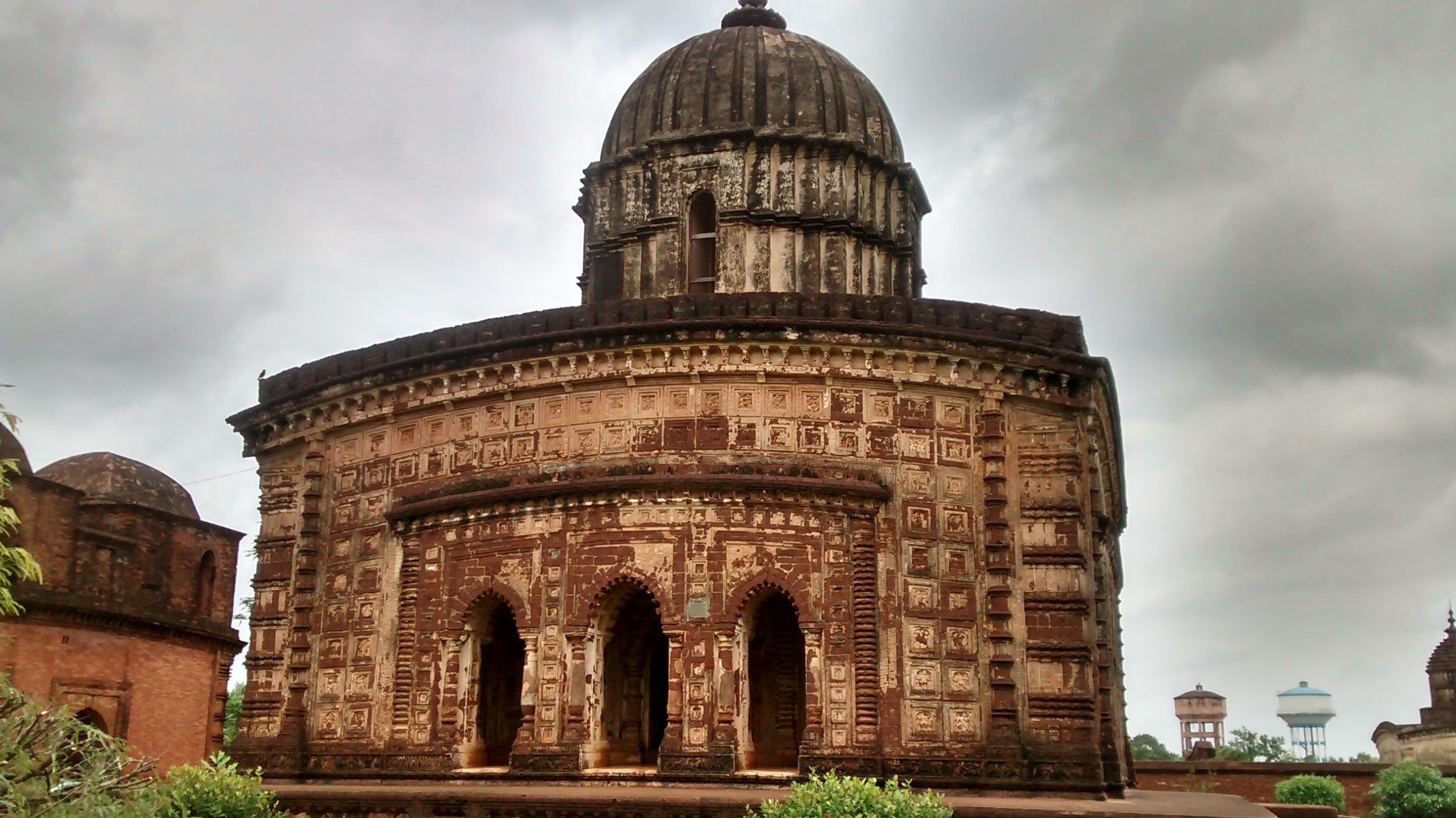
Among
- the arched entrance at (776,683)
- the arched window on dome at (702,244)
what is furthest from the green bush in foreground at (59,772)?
Result: the arched window on dome at (702,244)

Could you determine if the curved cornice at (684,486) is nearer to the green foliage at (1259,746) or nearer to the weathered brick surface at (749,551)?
the weathered brick surface at (749,551)

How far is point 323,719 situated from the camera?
2148 centimetres

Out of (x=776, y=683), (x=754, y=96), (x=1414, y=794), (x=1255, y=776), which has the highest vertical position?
(x=754, y=96)

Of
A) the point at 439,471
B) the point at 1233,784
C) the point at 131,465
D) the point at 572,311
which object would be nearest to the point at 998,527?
the point at 572,311

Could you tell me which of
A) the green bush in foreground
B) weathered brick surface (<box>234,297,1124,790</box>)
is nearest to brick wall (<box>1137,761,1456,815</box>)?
weathered brick surface (<box>234,297,1124,790</box>)

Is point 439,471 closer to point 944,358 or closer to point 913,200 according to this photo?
point 944,358

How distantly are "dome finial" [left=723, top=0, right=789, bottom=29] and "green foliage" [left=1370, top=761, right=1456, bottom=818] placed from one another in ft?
62.1

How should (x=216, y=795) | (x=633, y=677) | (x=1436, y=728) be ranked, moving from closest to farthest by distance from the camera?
1. (x=216, y=795)
2. (x=633, y=677)
3. (x=1436, y=728)

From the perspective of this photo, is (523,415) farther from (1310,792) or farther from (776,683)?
(1310,792)

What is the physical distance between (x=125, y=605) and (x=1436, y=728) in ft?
111

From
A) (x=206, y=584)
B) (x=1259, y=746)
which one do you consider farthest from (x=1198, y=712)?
(x=206, y=584)

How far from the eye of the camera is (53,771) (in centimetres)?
1037

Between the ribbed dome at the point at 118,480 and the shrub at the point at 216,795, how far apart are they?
47.0 ft

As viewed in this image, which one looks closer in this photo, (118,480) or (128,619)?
(128,619)
